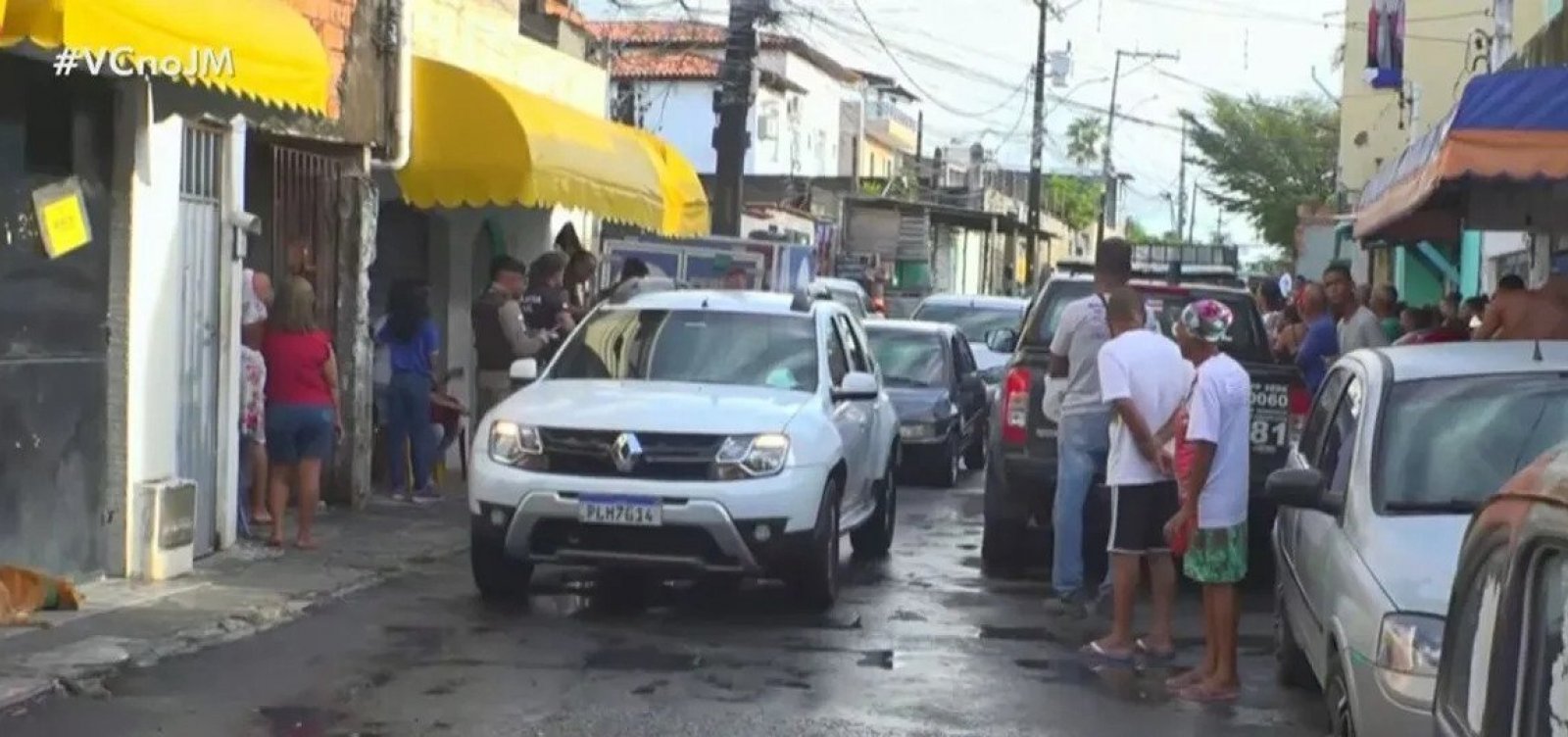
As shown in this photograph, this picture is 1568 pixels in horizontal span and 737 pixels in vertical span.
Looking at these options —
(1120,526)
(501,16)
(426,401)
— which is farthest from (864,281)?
(1120,526)

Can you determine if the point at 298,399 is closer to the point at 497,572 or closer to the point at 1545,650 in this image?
the point at 497,572

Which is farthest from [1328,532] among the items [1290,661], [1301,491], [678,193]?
[678,193]

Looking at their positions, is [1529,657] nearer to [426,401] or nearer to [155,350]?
[155,350]

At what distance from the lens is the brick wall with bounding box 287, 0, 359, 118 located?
15398 millimetres

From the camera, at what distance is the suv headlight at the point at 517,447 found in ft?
37.7

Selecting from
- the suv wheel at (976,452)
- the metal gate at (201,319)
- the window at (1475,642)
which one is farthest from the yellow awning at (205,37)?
the suv wheel at (976,452)

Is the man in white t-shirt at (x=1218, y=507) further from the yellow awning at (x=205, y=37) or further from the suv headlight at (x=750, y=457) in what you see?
the yellow awning at (x=205, y=37)

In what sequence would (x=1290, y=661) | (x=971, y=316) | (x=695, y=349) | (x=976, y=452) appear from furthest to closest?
(x=971, y=316) < (x=976, y=452) < (x=695, y=349) < (x=1290, y=661)

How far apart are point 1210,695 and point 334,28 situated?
8.80 meters

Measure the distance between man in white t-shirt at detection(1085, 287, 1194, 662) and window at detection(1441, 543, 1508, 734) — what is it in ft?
20.6

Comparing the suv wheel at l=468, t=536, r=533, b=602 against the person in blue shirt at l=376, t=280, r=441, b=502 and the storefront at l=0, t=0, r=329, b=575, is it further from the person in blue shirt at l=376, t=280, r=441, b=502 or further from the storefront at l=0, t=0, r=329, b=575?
the person in blue shirt at l=376, t=280, r=441, b=502

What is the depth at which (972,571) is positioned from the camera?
1416 cm

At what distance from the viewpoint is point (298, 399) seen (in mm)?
13516

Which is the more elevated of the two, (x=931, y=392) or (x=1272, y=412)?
(x=1272, y=412)
